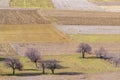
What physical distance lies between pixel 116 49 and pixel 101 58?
24.0 feet

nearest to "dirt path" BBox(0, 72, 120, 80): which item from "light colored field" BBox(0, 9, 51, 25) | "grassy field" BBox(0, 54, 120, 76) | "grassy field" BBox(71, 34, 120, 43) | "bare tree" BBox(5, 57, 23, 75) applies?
"grassy field" BBox(0, 54, 120, 76)

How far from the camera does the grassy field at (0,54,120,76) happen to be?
4541cm

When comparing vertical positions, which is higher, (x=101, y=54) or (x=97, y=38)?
(x=101, y=54)

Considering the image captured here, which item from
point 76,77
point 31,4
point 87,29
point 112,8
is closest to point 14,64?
point 76,77

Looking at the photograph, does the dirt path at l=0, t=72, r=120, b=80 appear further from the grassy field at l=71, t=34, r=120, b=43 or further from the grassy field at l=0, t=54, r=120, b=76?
the grassy field at l=71, t=34, r=120, b=43

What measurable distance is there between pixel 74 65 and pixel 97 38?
2104 centimetres

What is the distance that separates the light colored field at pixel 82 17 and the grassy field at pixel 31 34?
8831 mm

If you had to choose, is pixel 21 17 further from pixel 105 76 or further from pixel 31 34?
pixel 105 76

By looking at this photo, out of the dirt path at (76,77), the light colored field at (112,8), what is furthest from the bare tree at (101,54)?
the light colored field at (112,8)

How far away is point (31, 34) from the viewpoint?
72000 millimetres

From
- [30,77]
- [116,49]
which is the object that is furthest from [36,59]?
[116,49]

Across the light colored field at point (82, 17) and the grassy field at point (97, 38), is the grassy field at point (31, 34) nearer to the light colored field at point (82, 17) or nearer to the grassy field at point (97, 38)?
the grassy field at point (97, 38)

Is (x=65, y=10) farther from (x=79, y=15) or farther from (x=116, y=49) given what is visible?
(x=116, y=49)

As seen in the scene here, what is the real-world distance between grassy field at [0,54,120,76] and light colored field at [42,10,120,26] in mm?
33496
